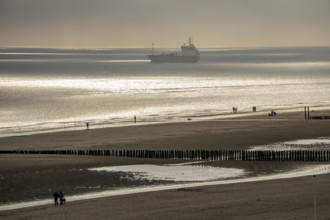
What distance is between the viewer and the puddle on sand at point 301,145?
189 ft

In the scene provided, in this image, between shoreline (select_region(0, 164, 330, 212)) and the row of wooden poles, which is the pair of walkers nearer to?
shoreline (select_region(0, 164, 330, 212))

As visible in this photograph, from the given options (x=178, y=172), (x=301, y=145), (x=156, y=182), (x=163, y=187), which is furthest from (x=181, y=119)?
(x=163, y=187)

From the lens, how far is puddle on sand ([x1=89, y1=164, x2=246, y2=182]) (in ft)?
154

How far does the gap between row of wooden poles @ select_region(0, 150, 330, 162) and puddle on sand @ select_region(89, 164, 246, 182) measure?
3.25 meters

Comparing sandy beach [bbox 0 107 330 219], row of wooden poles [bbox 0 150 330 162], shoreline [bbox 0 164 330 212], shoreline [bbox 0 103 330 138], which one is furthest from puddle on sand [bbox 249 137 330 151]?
shoreline [bbox 0 103 330 138]

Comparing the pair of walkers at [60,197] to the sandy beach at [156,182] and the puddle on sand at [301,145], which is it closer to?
the sandy beach at [156,182]

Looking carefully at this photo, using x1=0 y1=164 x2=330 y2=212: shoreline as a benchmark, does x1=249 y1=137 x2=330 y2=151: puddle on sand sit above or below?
above

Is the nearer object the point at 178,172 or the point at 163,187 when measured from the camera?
the point at 163,187

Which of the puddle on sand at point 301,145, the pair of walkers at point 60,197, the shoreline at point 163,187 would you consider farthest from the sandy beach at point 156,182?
the puddle on sand at point 301,145

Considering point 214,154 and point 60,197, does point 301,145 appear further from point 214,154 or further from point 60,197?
point 60,197

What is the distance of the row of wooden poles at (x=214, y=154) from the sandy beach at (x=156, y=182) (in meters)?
1.39

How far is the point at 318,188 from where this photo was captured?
41.7 meters

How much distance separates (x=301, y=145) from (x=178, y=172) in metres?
13.6

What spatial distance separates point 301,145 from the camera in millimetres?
59281
